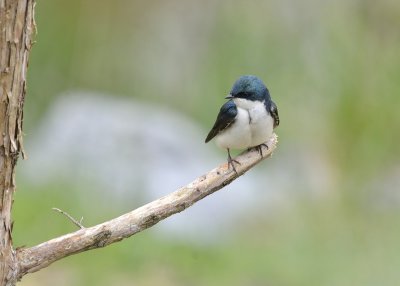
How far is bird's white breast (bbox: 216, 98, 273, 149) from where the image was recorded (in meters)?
3.08

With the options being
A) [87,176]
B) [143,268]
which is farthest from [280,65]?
[143,268]

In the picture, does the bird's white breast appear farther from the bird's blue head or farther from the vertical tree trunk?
the vertical tree trunk

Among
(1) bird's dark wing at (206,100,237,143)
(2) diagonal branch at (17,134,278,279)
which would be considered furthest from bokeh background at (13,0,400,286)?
(2) diagonal branch at (17,134,278,279)

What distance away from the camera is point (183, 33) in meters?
8.09

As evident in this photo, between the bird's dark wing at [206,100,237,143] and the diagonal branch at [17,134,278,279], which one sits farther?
the bird's dark wing at [206,100,237,143]

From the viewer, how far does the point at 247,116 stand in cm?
311

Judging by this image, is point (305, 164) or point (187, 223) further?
point (305, 164)

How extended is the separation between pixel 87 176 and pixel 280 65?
1.94 m

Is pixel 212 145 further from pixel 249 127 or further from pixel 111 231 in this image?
pixel 111 231

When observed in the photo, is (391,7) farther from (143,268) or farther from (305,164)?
(143,268)

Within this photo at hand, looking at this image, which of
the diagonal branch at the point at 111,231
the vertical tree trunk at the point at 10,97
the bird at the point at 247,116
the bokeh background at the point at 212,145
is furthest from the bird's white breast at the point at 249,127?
the bokeh background at the point at 212,145

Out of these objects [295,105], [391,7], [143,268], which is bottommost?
[143,268]

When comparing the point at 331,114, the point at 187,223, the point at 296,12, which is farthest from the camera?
the point at 296,12

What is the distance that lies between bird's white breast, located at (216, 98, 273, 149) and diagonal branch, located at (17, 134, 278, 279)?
456 millimetres
